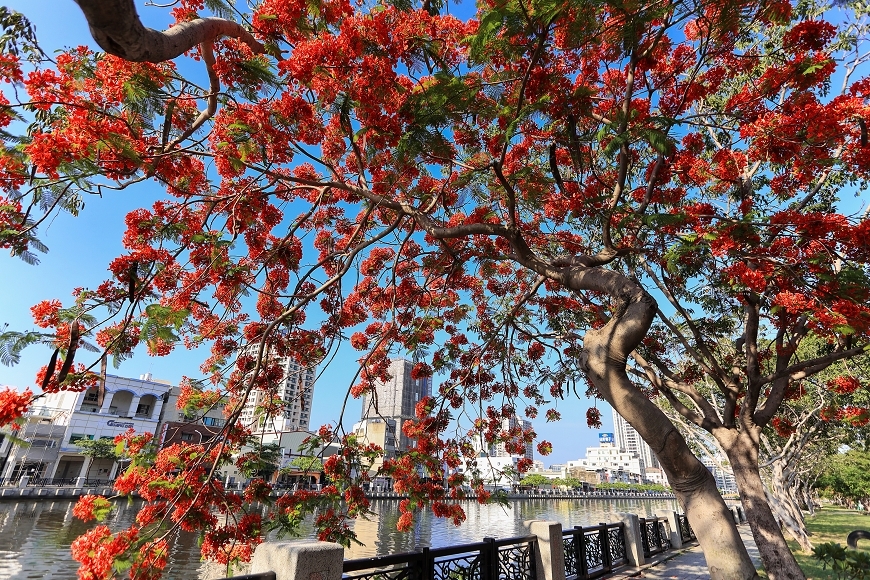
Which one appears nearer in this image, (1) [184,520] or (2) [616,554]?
(1) [184,520]

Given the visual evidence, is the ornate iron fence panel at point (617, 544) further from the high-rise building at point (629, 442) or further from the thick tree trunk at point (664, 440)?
the high-rise building at point (629, 442)

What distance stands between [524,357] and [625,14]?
21.0ft

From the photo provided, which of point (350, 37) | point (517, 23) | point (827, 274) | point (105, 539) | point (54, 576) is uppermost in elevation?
point (350, 37)

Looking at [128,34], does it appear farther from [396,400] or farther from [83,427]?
[83,427]

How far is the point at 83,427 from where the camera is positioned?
1532 inches

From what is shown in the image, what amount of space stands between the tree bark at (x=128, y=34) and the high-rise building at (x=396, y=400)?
4.00 metres

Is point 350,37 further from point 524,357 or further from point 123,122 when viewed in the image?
point 524,357

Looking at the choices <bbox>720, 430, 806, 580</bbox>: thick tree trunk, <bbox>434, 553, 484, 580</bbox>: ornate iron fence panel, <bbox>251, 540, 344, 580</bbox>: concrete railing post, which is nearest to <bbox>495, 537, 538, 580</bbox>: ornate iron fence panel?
<bbox>434, 553, 484, 580</bbox>: ornate iron fence panel

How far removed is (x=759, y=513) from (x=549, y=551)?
288cm

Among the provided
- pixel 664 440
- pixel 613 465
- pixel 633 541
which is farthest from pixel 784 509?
pixel 613 465

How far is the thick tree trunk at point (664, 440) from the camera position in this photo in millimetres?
3096

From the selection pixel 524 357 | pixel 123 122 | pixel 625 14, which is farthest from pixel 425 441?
pixel 625 14

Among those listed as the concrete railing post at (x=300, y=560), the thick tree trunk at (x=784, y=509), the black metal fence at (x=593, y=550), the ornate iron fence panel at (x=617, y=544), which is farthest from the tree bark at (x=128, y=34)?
the thick tree trunk at (x=784, y=509)

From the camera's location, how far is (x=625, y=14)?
11.8ft
